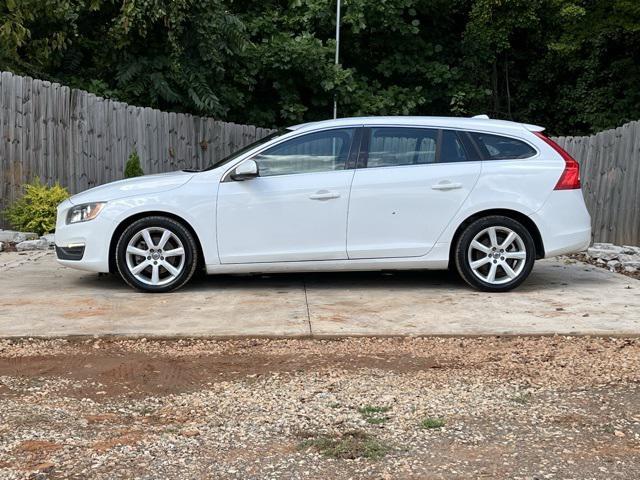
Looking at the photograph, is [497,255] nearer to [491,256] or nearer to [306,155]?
[491,256]

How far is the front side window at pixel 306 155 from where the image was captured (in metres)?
7.41

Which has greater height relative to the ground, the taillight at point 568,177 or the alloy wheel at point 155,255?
the taillight at point 568,177

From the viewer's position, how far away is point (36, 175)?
37.8 ft

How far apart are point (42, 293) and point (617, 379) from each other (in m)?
4.97

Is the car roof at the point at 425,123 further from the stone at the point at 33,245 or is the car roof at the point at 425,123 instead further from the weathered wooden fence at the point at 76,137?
the weathered wooden fence at the point at 76,137

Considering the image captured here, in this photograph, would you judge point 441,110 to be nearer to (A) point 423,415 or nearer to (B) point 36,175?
(B) point 36,175

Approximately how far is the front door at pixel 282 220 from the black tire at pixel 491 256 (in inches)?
43.4

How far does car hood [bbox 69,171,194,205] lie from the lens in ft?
23.9

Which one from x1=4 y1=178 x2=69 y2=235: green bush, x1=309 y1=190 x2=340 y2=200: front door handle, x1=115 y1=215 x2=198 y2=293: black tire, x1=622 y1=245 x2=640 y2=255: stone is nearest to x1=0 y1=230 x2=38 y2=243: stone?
x1=4 y1=178 x2=69 y2=235: green bush

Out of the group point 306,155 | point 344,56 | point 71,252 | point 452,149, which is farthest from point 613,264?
point 344,56

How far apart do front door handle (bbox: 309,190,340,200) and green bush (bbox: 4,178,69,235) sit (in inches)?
203

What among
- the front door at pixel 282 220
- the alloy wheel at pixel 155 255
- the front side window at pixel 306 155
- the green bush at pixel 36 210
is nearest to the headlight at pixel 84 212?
the alloy wheel at pixel 155 255

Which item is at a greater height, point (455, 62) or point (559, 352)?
point (455, 62)

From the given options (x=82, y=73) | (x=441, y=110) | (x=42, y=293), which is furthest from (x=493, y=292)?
(x=441, y=110)
